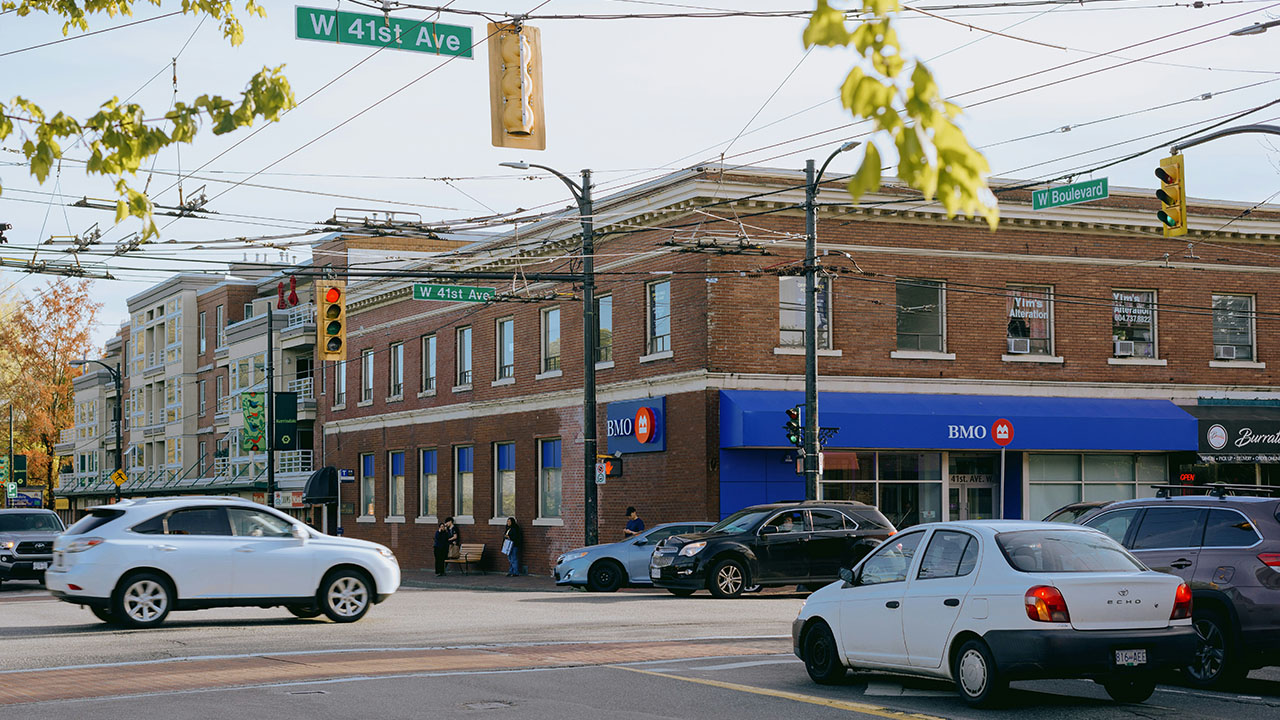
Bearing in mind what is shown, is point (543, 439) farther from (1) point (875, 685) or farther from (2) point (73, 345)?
(2) point (73, 345)

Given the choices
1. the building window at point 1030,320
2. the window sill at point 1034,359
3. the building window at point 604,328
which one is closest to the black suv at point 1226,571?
the window sill at point 1034,359

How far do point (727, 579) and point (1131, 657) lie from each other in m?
14.4

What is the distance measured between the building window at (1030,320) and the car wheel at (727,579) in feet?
41.8

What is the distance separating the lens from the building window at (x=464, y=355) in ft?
141

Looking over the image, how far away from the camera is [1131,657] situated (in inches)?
425

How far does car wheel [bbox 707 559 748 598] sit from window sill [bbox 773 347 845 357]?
8.41m

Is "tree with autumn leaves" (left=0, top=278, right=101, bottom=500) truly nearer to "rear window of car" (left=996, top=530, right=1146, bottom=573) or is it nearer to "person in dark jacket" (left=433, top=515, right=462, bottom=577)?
"person in dark jacket" (left=433, top=515, right=462, bottom=577)

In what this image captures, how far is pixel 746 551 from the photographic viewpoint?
25.0 meters

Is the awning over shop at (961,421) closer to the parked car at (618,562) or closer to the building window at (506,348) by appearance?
the parked car at (618,562)

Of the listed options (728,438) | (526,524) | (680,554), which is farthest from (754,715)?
(526,524)

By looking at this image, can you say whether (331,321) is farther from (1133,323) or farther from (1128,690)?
(1133,323)

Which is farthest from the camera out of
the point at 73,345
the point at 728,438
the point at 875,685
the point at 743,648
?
the point at 73,345

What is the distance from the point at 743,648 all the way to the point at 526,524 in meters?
23.2

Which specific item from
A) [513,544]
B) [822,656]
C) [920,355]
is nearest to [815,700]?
[822,656]
